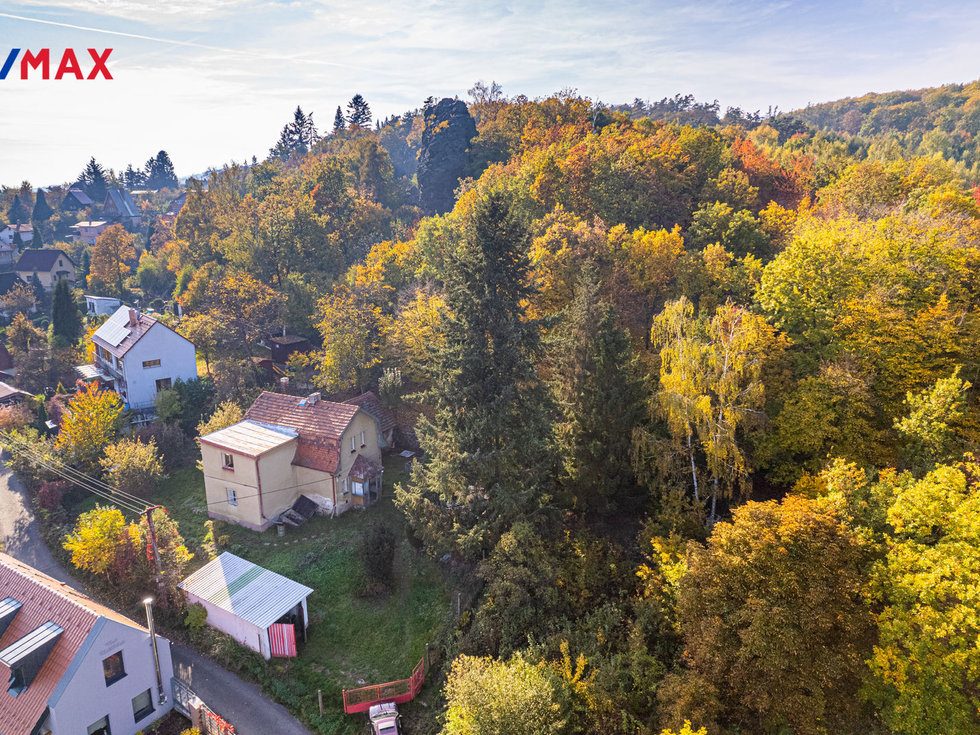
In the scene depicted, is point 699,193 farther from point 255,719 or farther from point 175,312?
point 175,312

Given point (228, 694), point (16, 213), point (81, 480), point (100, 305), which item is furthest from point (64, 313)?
point (16, 213)

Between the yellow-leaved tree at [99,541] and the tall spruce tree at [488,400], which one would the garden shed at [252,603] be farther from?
the tall spruce tree at [488,400]

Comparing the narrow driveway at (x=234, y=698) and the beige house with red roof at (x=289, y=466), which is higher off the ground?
the beige house with red roof at (x=289, y=466)

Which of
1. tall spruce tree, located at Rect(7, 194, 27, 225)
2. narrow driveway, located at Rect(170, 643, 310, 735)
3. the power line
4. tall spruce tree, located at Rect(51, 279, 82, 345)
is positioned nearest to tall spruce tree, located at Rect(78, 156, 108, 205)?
tall spruce tree, located at Rect(7, 194, 27, 225)

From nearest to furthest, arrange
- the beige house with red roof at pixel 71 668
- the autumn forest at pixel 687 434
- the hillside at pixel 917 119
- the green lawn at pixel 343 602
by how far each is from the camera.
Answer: the autumn forest at pixel 687 434 < the beige house with red roof at pixel 71 668 < the green lawn at pixel 343 602 < the hillside at pixel 917 119

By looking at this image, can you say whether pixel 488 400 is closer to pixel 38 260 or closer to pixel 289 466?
pixel 289 466

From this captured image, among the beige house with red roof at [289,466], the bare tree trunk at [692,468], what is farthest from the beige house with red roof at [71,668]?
the bare tree trunk at [692,468]
